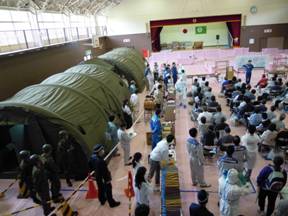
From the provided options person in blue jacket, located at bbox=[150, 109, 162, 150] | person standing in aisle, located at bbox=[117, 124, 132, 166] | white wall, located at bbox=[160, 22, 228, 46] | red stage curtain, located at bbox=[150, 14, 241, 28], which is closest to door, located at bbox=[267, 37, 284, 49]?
red stage curtain, located at bbox=[150, 14, 241, 28]

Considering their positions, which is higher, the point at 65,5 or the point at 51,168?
the point at 65,5

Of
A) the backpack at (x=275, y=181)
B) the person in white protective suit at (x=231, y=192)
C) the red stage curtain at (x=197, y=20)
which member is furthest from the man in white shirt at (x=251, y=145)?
the red stage curtain at (x=197, y=20)

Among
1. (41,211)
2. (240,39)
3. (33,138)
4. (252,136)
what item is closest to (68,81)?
(33,138)

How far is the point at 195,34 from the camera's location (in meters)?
30.9

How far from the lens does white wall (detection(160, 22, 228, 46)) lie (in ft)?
100

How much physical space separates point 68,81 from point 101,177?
4.67 meters

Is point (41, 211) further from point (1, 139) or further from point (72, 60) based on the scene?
point (72, 60)

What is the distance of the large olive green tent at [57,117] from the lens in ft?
23.0

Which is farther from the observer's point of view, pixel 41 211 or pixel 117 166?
pixel 117 166

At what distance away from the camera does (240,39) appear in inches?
1048

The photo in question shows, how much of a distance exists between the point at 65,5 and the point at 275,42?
20.5m

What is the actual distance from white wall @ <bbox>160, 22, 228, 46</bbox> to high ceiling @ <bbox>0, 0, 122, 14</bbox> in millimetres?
7447

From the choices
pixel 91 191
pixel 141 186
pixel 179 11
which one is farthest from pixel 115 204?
pixel 179 11

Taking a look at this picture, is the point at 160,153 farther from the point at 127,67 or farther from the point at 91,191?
the point at 127,67
